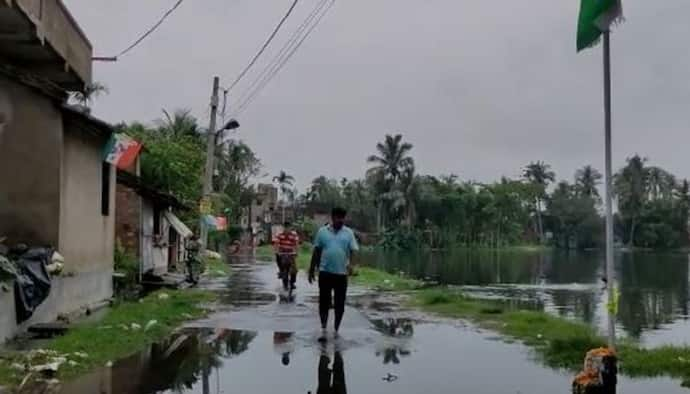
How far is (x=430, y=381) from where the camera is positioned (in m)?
9.38

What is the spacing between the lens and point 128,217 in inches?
1049

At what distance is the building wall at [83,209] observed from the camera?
14.7m

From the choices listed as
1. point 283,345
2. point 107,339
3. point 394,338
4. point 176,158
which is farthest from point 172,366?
point 176,158

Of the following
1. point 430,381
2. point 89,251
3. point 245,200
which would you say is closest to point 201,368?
point 430,381

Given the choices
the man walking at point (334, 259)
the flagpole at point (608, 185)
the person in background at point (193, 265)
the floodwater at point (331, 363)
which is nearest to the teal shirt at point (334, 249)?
the man walking at point (334, 259)

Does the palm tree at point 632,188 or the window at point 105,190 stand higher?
the palm tree at point 632,188

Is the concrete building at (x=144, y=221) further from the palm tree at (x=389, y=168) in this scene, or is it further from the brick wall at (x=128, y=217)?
the palm tree at (x=389, y=168)

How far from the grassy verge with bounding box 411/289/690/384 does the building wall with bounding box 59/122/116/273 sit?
22.8 feet

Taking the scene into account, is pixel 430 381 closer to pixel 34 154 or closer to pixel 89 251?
pixel 34 154

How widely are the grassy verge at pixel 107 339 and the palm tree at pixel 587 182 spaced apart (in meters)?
120

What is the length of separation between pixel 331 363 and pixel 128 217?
694 inches

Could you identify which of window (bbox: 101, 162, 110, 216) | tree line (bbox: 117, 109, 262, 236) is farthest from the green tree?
window (bbox: 101, 162, 110, 216)

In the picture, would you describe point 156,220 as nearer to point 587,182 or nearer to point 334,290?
point 334,290

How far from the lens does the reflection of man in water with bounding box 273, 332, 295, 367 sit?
35.3ft
